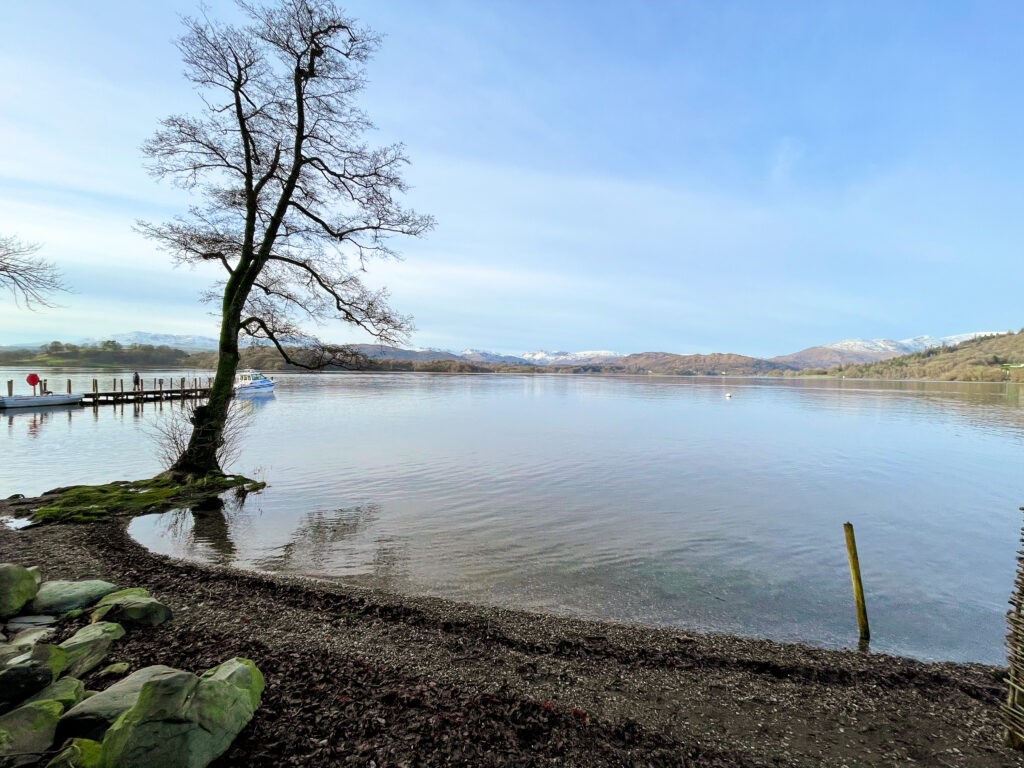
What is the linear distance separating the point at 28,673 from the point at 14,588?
120 inches

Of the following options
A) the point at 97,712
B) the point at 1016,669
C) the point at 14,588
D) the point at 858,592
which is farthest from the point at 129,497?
the point at 1016,669

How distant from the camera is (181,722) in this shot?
3.76 metres

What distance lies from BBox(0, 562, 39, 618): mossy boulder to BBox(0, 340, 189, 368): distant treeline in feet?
556

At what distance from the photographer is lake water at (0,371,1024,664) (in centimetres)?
883

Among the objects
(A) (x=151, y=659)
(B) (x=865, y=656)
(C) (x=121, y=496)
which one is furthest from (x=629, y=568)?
(C) (x=121, y=496)

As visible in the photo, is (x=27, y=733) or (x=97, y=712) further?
(x=97, y=712)

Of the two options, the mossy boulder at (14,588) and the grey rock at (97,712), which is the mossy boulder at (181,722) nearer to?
the grey rock at (97,712)

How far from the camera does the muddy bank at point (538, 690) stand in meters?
4.34

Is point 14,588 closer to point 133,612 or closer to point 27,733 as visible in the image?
point 133,612

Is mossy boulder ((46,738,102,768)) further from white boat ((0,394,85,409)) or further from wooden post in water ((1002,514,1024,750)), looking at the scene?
white boat ((0,394,85,409))

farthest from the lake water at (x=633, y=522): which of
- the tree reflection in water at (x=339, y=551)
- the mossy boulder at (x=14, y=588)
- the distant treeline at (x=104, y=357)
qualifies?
the distant treeline at (x=104, y=357)

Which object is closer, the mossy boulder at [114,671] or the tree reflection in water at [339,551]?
the mossy boulder at [114,671]

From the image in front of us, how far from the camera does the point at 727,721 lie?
503 centimetres

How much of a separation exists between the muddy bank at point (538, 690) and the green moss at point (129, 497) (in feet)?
16.3
